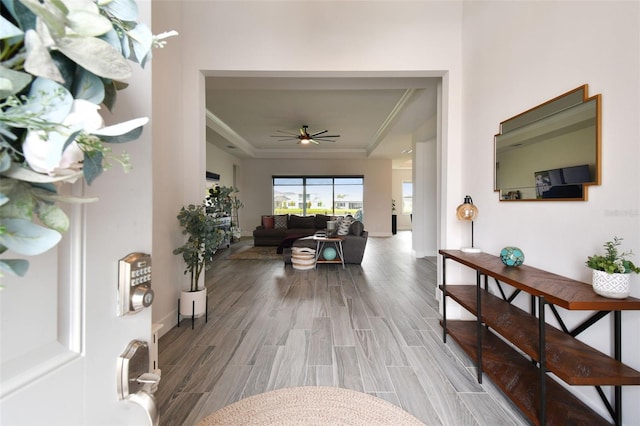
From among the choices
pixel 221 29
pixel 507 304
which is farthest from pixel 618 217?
pixel 221 29

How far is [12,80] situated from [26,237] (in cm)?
17

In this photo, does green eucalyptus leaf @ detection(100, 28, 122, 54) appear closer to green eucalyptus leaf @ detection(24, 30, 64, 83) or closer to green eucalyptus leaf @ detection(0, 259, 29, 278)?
green eucalyptus leaf @ detection(24, 30, 64, 83)

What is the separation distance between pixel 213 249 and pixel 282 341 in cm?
104

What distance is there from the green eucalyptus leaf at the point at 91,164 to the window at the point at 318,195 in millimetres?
9154

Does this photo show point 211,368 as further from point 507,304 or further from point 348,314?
point 507,304

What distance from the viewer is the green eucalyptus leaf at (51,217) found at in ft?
1.03

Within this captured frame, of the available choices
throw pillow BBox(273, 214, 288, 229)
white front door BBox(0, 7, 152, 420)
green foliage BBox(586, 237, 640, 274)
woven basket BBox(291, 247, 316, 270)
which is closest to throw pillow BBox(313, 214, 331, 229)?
throw pillow BBox(273, 214, 288, 229)

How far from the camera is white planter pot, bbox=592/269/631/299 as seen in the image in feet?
3.86

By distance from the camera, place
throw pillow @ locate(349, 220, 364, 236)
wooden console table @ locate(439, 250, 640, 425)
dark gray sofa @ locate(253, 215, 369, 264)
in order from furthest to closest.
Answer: throw pillow @ locate(349, 220, 364, 236)
dark gray sofa @ locate(253, 215, 369, 264)
wooden console table @ locate(439, 250, 640, 425)

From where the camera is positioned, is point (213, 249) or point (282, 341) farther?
point (213, 249)

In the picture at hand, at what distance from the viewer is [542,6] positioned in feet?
5.70

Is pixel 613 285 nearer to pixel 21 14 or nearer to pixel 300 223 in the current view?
pixel 21 14

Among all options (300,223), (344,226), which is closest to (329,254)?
(344,226)

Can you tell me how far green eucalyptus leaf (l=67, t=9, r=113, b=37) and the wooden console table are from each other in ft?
5.58
